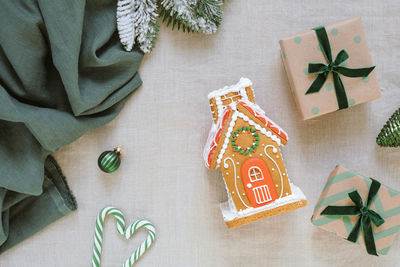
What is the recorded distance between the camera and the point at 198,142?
1198 mm

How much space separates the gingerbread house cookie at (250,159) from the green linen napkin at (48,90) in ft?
1.16

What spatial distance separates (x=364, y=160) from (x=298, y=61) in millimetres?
407

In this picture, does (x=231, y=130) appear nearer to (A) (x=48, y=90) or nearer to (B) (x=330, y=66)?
(B) (x=330, y=66)

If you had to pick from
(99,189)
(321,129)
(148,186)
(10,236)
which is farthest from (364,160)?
(10,236)

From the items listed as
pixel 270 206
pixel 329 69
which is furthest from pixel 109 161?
pixel 329 69

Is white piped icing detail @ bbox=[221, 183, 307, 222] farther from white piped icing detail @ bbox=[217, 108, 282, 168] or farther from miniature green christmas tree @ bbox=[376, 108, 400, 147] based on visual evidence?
miniature green christmas tree @ bbox=[376, 108, 400, 147]

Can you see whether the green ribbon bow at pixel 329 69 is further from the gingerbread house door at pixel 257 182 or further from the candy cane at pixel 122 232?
the candy cane at pixel 122 232

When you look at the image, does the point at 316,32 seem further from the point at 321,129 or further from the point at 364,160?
the point at 364,160

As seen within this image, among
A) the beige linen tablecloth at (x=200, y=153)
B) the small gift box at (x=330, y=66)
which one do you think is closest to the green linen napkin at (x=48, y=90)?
the beige linen tablecloth at (x=200, y=153)

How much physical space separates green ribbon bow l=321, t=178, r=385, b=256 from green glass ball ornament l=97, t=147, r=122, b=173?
618 millimetres

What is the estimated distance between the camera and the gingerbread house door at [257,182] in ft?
3.28

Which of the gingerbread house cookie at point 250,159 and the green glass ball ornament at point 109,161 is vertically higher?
the gingerbread house cookie at point 250,159

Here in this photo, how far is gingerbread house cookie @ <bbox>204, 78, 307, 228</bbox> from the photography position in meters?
0.99

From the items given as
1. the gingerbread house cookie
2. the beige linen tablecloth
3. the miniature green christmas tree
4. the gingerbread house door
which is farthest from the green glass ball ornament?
the miniature green christmas tree
